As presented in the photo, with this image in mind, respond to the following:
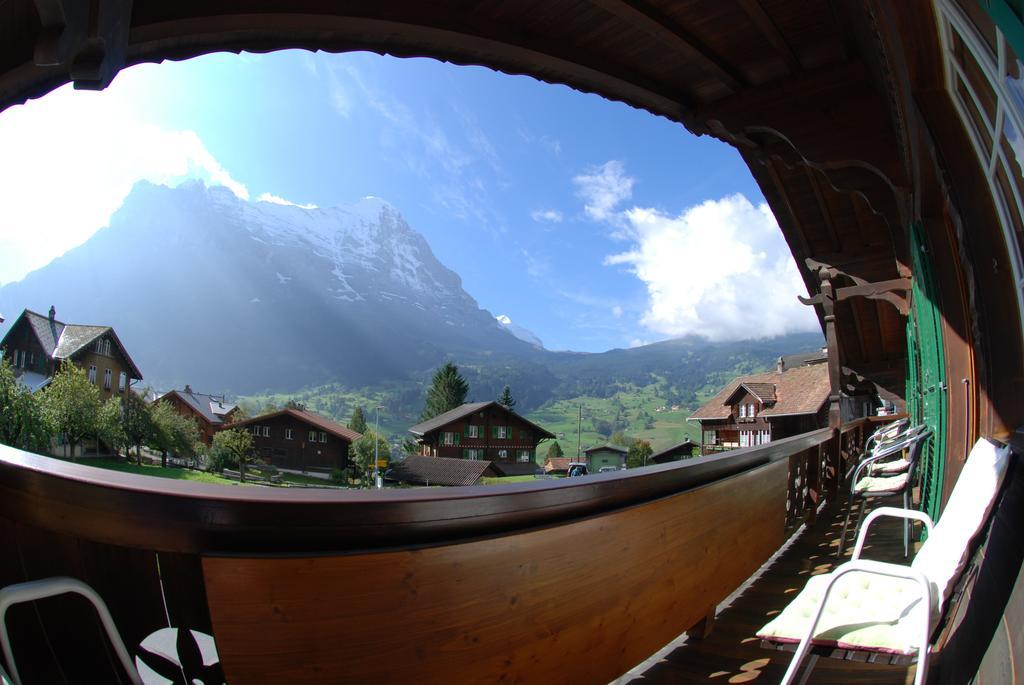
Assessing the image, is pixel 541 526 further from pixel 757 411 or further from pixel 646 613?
pixel 757 411

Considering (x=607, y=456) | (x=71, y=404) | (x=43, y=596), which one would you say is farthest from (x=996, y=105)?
(x=607, y=456)

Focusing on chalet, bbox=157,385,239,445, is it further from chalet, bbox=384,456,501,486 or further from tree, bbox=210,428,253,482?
chalet, bbox=384,456,501,486

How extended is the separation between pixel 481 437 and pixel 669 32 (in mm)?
55646

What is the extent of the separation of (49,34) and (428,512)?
183cm

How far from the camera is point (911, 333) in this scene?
269 inches

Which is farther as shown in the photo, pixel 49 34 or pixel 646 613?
pixel 646 613

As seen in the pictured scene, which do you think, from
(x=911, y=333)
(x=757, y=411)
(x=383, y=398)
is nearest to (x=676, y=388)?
(x=383, y=398)

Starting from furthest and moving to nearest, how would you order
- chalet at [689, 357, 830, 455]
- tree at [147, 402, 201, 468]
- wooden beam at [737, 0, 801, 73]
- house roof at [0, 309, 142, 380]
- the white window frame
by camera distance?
tree at [147, 402, 201, 468] < house roof at [0, 309, 142, 380] < chalet at [689, 357, 830, 455] < wooden beam at [737, 0, 801, 73] < the white window frame

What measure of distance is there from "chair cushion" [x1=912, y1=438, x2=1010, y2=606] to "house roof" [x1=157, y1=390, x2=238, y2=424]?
7329 centimetres

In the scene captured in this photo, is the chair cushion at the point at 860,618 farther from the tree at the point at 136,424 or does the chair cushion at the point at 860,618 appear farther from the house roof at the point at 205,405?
the house roof at the point at 205,405

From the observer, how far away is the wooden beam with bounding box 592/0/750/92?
109 inches

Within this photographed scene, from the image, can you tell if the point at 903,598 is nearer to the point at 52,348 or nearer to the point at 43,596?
the point at 43,596

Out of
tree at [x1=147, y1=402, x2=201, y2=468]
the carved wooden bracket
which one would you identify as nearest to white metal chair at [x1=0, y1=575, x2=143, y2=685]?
the carved wooden bracket

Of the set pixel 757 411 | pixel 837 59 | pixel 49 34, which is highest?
pixel 837 59
